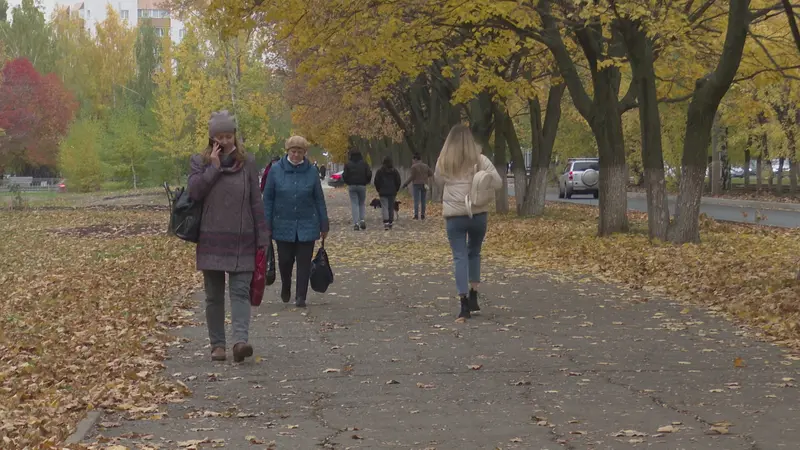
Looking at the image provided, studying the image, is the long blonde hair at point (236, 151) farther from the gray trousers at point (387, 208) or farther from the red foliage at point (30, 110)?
the red foliage at point (30, 110)

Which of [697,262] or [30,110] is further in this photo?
[30,110]

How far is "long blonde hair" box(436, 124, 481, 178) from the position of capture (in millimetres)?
11914

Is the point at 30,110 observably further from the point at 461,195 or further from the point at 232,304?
the point at 232,304

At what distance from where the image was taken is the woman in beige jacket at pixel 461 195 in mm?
11789

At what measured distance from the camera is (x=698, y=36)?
2642 centimetres

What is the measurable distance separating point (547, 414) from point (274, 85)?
216ft

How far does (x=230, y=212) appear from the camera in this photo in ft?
30.8

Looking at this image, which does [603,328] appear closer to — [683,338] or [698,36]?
[683,338]

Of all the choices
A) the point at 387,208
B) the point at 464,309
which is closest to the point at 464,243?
the point at 464,309

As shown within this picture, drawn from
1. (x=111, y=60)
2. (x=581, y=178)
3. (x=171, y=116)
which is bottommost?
(x=581, y=178)

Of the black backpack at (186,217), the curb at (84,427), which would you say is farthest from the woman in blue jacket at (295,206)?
the curb at (84,427)

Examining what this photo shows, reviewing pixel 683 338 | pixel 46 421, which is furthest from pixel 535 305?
pixel 46 421

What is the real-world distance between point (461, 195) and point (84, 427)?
555 cm

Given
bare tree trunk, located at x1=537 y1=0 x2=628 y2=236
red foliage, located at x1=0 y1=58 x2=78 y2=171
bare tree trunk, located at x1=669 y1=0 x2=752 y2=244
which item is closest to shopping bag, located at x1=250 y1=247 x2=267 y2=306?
bare tree trunk, located at x1=669 y1=0 x2=752 y2=244
